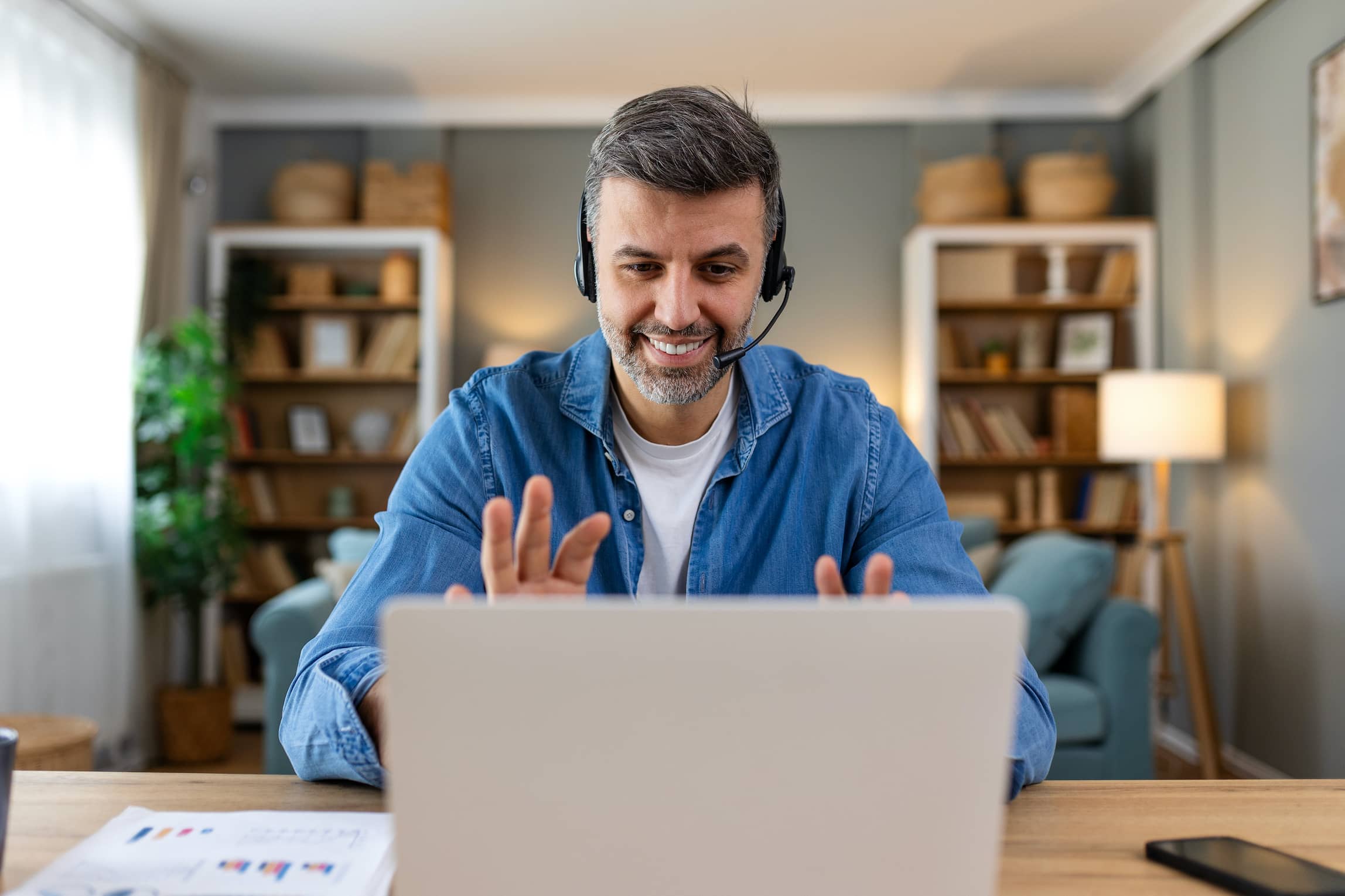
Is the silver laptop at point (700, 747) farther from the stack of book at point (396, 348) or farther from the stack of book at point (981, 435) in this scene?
the stack of book at point (396, 348)

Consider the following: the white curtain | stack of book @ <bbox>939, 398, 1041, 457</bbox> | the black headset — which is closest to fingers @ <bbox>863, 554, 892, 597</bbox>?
the black headset

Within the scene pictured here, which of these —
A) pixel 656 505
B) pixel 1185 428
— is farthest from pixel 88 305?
pixel 1185 428

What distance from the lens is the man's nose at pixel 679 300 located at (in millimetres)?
1225

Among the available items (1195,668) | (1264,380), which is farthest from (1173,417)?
(1195,668)

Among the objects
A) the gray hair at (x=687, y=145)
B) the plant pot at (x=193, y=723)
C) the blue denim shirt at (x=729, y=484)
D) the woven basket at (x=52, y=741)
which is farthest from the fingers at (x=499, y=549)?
the plant pot at (x=193, y=723)

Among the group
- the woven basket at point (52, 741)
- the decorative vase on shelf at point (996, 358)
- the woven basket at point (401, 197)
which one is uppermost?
the woven basket at point (401, 197)

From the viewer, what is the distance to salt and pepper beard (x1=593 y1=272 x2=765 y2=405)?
4.09 ft

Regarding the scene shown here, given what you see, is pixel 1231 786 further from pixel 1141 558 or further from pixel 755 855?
pixel 1141 558

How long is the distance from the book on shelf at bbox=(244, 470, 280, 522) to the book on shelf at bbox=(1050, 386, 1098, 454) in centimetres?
353

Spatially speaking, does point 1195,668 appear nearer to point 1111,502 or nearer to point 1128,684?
point 1128,684

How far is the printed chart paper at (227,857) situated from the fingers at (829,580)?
0.32m

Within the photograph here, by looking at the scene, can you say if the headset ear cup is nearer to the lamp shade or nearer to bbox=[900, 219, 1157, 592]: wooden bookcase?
the lamp shade

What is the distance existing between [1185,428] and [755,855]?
11.6 ft

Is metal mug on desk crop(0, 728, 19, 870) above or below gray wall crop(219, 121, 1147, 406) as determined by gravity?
below
